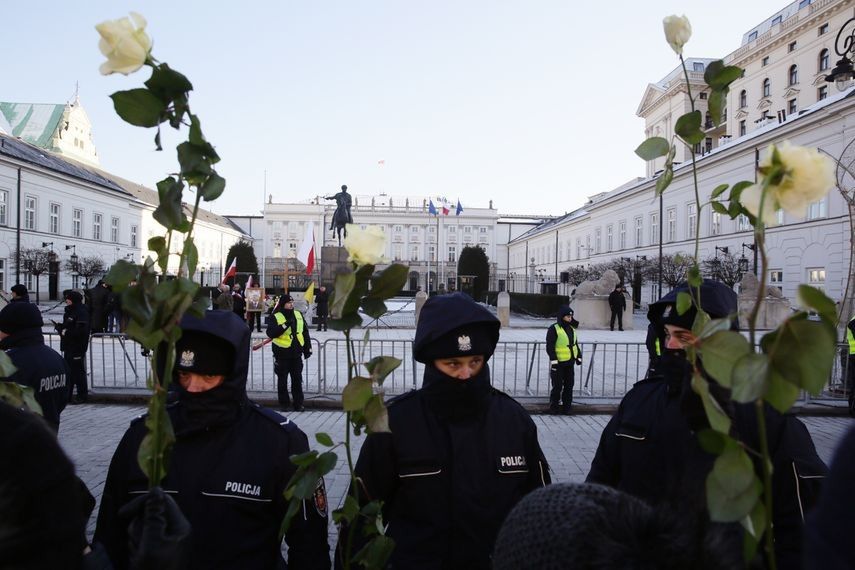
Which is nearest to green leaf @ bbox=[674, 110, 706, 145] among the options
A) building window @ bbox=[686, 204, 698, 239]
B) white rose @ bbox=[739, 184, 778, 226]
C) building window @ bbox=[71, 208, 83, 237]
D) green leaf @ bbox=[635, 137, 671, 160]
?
green leaf @ bbox=[635, 137, 671, 160]

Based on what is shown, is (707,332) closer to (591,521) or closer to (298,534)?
(591,521)

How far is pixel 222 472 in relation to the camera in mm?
2182

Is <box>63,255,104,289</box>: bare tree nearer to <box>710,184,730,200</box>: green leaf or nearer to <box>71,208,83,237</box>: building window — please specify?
<box>71,208,83,237</box>: building window

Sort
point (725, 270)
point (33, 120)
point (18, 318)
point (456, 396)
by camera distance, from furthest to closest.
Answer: point (33, 120) → point (725, 270) → point (18, 318) → point (456, 396)

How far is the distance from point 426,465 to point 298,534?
54 cm

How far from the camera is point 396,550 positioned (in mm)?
2242

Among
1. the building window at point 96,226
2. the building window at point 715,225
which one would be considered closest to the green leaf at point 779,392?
the building window at point 715,225

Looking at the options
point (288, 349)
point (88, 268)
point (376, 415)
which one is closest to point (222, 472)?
point (376, 415)

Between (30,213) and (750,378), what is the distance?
51215 millimetres

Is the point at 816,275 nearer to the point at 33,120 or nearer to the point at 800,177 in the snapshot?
the point at 800,177

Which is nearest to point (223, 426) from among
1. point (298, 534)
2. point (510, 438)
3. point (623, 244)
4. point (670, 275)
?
point (298, 534)

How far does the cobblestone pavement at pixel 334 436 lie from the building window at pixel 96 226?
4799cm

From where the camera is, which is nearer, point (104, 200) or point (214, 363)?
point (214, 363)

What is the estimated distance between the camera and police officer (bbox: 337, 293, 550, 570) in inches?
88.4
